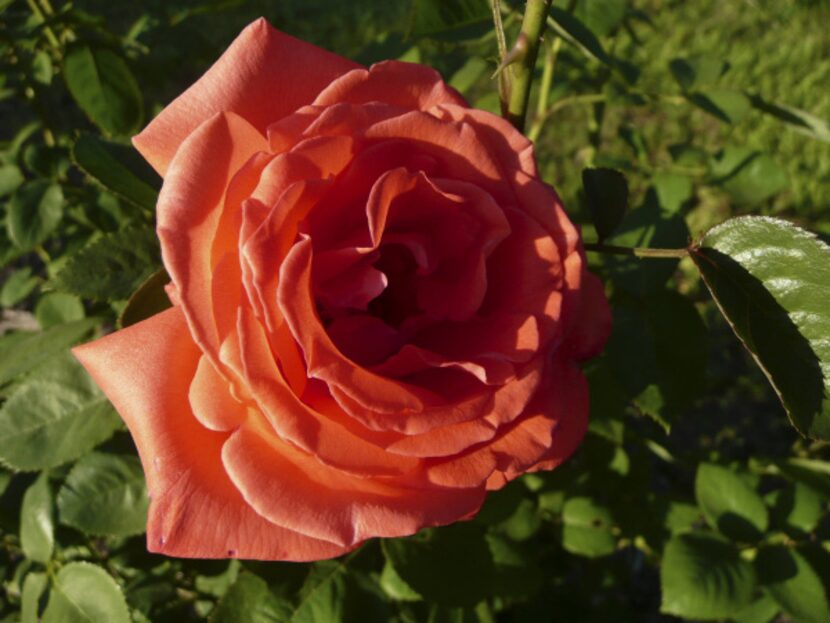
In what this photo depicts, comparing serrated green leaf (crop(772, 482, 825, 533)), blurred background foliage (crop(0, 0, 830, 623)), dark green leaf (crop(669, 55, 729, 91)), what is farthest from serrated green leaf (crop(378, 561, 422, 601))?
dark green leaf (crop(669, 55, 729, 91))

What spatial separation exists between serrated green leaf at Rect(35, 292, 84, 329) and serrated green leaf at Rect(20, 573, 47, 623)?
0.39 meters

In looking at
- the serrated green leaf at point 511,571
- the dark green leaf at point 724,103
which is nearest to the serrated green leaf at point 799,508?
the serrated green leaf at point 511,571

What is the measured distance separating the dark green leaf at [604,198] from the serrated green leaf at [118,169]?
1.60 feet

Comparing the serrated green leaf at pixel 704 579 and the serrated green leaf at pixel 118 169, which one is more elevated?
the serrated green leaf at pixel 118 169

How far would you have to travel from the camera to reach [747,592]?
115 centimetres

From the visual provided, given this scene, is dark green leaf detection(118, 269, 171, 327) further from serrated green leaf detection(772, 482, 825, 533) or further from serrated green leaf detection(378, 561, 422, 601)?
serrated green leaf detection(772, 482, 825, 533)

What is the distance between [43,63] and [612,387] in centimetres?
108

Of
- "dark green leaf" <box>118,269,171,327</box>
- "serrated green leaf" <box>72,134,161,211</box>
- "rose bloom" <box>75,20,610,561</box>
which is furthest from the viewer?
"serrated green leaf" <box>72,134,161,211</box>

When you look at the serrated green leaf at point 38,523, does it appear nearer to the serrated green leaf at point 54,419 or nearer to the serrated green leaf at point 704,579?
the serrated green leaf at point 54,419

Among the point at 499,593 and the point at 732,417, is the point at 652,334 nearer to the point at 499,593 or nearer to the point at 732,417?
the point at 499,593

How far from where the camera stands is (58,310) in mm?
1231

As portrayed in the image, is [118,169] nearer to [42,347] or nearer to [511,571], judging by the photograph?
[42,347]

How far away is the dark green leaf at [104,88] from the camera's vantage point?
1080 millimetres

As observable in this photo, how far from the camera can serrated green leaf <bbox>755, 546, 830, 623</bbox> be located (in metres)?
1.13
